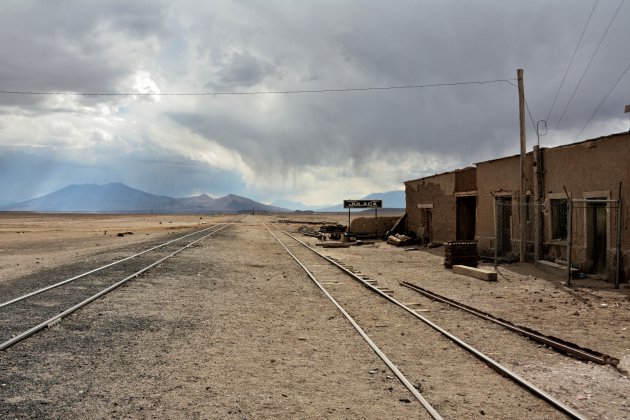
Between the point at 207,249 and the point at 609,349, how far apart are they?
20629 millimetres

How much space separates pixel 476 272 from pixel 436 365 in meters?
10.3

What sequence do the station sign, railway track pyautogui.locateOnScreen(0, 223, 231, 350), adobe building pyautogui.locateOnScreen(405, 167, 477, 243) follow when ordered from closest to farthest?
railway track pyautogui.locateOnScreen(0, 223, 231, 350) → adobe building pyautogui.locateOnScreen(405, 167, 477, 243) → the station sign

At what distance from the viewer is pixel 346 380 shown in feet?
21.3

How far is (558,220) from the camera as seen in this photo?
18750mm

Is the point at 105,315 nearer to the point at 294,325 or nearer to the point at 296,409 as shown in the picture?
the point at 294,325

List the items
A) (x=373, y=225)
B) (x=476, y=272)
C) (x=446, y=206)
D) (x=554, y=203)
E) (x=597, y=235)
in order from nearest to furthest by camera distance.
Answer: (x=597, y=235) → (x=476, y=272) → (x=554, y=203) → (x=446, y=206) → (x=373, y=225)

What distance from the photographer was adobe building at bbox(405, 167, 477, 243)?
2625cm

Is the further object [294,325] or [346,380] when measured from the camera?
[294,325]

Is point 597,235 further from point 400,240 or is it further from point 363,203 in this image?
point 363,203

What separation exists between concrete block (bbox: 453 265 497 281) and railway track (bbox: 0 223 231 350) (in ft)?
34.5

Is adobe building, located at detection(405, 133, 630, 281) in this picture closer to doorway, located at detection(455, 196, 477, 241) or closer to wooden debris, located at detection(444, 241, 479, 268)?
doorway, located at detection(455, 196, 477, 241)

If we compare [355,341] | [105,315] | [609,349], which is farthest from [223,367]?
[609,349]

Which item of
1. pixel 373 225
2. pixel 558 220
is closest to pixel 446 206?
pixel 558 220

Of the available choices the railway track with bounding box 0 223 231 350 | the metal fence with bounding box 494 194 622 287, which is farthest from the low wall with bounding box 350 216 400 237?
the railway track with bounding box 0 223 231 350
